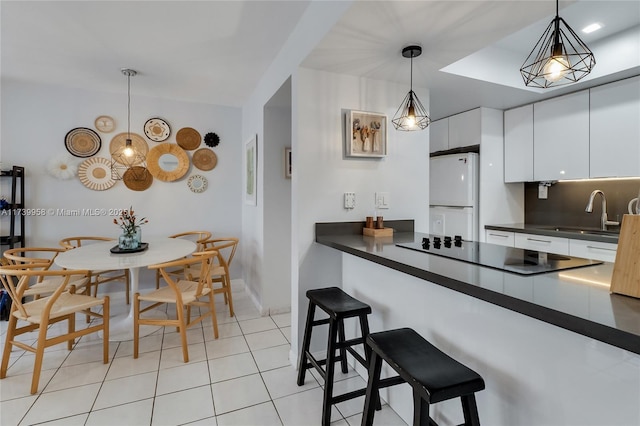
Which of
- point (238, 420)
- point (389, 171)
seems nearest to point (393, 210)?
point (389, 171)

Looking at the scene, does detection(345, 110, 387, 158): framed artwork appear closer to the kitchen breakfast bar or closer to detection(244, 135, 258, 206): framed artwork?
the kitchen breakfast bar

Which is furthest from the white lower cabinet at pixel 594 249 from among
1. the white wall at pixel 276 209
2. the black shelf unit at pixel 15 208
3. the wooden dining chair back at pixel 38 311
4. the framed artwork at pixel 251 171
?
the black shelf unit at pixel 15 208

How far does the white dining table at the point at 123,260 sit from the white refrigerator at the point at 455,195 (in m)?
2.67

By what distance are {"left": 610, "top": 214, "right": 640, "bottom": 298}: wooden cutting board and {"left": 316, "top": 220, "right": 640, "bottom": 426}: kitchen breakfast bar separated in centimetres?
3

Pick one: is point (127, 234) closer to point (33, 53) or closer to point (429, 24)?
point (33, 53)

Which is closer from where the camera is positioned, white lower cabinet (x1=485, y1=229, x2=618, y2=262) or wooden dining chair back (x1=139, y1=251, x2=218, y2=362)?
wooden dining chair back (x1=139, y1=251, x2=218, y2=362)

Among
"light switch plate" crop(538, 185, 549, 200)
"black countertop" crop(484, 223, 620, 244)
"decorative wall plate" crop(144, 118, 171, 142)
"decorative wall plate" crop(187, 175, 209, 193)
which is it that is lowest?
"black countertop" crop(484, 223, 620, 244)

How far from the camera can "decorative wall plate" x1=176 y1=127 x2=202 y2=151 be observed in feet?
12.4

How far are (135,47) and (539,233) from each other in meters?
3.76

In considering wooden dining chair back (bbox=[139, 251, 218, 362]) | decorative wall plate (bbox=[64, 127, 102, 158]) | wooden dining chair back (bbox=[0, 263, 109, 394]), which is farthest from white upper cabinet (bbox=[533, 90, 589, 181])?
decorative wall plate (bbox=[64, 127, 102, 158])

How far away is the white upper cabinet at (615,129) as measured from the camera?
2.48 m

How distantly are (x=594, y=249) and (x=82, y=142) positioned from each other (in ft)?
16.2

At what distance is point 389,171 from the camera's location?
7.93 feet

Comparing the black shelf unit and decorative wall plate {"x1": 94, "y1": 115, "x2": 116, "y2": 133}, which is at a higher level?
decorative wall plate {"x1": 94, "y1": 115, "x2": 116, "y2": 133}
